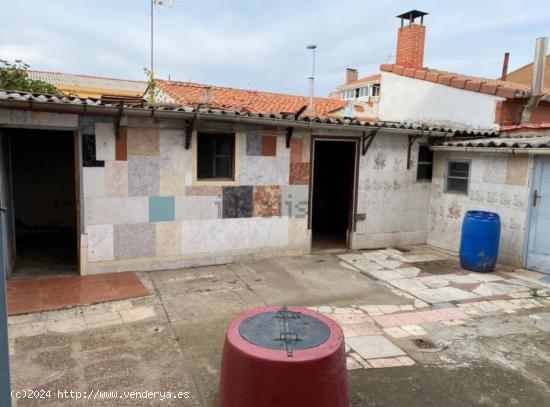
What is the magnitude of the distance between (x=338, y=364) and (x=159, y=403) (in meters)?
1.68

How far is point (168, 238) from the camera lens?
24.0 feet

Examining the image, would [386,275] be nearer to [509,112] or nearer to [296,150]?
[296,150]

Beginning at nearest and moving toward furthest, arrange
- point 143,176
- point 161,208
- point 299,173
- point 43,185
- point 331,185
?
point 143,176
point 161,208
point 299,173
point 43,185
point 331,185

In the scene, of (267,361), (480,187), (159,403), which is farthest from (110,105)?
(480,187)

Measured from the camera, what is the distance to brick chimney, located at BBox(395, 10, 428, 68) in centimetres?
1300

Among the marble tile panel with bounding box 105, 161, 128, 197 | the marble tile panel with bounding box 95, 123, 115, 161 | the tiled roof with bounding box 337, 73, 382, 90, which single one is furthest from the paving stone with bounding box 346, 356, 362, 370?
the tiled roof with bounding box 337, 73, 382, 90

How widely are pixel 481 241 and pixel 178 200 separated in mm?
5598

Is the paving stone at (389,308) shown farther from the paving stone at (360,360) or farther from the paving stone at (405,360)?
the paving stone at (360,360)

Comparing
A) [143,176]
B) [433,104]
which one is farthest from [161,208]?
[433,104]

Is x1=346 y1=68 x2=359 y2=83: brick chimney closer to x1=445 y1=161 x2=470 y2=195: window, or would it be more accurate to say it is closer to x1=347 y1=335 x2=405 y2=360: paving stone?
x1=445 y1=161 x2=470 y2=195: window

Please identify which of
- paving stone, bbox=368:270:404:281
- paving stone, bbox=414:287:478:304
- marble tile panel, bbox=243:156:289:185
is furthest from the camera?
marble tile panel, bbox=243:156:289:185

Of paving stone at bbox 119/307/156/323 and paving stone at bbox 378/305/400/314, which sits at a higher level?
paving stone at bbox 378/305/400/314

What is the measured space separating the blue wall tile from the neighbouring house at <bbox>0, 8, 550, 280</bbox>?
24 mm

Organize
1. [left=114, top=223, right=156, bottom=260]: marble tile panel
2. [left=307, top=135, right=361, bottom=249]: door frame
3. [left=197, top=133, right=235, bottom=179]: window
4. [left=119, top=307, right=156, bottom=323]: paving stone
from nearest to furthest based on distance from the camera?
[left=119, top=307, right=156, bottom=323]: paving stone, [left=114, top=223, right=156, bottom=260]: marble tile panel, [left=197, top=133, right=235, bottom=179]: window, [left=307, top=135, right=361, bottom=249]: door frame
